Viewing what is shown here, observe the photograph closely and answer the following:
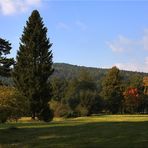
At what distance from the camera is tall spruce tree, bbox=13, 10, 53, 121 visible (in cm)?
6000

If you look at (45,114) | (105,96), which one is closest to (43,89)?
(45,114)

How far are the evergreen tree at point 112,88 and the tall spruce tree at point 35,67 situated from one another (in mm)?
49429

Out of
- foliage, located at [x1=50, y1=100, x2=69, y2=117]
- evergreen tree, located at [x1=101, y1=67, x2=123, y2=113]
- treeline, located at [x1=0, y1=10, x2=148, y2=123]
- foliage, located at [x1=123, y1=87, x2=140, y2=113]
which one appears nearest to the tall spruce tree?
treeline, located at [x1=0, y1=10, x2=148, y2=123]

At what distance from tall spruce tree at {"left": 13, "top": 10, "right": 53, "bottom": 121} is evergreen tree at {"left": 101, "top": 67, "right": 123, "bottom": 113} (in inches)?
1946

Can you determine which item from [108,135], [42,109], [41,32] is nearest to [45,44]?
[41,32]

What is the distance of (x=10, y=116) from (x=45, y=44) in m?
31.3

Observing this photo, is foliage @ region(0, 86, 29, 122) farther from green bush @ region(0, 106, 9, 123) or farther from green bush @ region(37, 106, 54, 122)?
green bush @ region(37, 106, 54, 122)

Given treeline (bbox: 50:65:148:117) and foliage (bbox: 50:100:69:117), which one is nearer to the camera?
foliage (bbox: 50:100:69:117)

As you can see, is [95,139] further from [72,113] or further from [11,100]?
[72,113]

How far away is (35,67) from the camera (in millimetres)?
61344

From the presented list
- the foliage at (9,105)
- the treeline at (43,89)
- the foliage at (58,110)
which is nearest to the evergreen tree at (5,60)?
the treeline at (43,89)

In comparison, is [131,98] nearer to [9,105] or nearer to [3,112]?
[9,105]

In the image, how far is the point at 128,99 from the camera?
114 m

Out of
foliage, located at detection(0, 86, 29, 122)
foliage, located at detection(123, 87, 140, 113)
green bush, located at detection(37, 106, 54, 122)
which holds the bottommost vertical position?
green bush, located at detection(37, 106, 54, 122)
